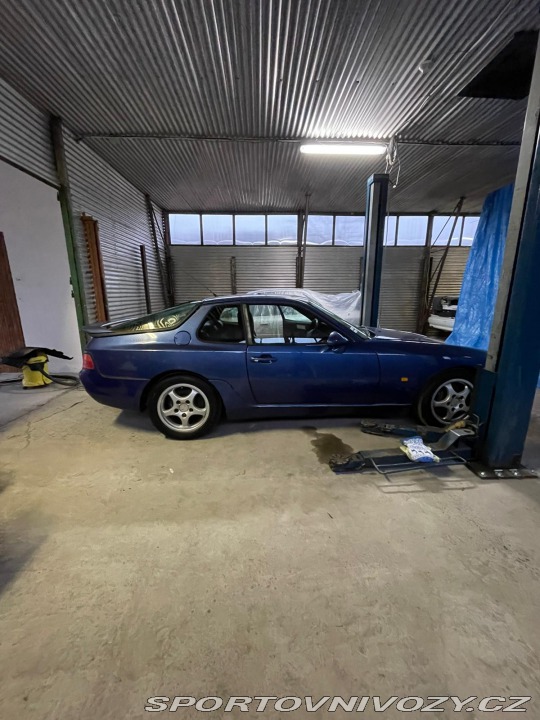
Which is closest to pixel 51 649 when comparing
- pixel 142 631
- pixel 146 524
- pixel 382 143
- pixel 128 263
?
pixel 142 631

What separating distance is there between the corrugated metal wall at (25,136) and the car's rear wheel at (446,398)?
6.07 m

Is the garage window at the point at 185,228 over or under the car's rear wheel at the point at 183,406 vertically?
over

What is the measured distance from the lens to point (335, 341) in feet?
9.44

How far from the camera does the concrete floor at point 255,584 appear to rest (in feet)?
3.77

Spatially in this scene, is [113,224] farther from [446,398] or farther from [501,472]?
[501,472]

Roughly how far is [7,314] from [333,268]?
9.28 metres

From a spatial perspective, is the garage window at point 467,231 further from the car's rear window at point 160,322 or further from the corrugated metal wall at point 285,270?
the car's rear window at point 160,322

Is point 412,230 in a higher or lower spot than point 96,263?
higher

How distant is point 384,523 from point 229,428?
1785 millimetres

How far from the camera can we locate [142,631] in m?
1.31

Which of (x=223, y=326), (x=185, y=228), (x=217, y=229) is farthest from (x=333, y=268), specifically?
(x=223, y=326)

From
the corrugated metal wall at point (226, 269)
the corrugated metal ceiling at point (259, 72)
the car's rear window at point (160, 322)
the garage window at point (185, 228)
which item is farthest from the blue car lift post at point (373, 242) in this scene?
the garage window at point (185, 228)

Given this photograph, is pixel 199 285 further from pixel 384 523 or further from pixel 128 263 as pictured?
pixel 384 523

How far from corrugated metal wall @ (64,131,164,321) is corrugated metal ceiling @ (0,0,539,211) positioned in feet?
1.41
